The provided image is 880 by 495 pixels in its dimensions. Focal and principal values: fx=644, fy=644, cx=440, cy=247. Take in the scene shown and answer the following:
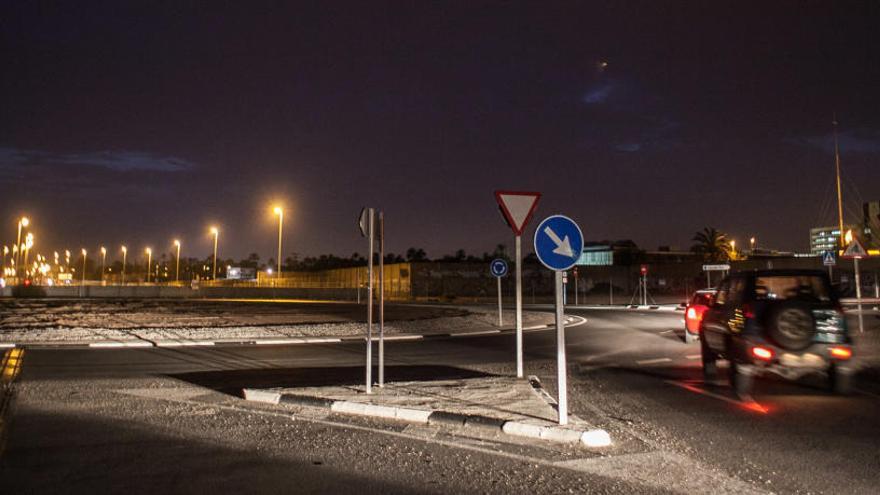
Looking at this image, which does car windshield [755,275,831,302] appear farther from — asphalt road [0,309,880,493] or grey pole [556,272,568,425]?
grey pole [556,272,568,425]

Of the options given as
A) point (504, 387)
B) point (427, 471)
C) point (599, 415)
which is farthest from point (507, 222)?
point (427, 471)

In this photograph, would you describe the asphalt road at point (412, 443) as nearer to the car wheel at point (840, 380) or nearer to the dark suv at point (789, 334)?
the car wheel at point (840, 380)

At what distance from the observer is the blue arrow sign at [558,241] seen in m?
7.62

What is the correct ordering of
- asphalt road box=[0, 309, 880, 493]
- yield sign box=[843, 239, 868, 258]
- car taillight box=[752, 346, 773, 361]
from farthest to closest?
yield sign box=[843, 239, 868, 258]
car taillight box=[752, 346, 773, 361]
asphalt road box=[0, 309, 880, 493]

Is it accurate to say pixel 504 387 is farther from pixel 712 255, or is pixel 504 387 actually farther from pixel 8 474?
pixel 712 255

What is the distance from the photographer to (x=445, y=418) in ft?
25.8

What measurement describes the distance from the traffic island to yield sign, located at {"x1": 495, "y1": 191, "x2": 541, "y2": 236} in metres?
2.55

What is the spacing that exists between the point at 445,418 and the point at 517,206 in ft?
12.7

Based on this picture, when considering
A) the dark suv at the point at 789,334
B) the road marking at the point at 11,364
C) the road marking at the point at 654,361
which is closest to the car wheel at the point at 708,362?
the dark suv at the point at 789,334

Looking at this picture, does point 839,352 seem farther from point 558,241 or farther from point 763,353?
point 558,241

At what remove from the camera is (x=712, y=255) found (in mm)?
87500

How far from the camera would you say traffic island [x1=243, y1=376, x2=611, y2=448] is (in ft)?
23.3

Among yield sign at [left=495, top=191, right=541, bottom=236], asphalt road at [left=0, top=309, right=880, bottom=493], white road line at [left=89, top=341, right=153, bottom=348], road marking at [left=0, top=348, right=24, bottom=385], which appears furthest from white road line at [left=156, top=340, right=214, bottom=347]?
yield sign at [left=495, top=191, right=541, bottom=236]

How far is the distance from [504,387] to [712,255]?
8554 cm
